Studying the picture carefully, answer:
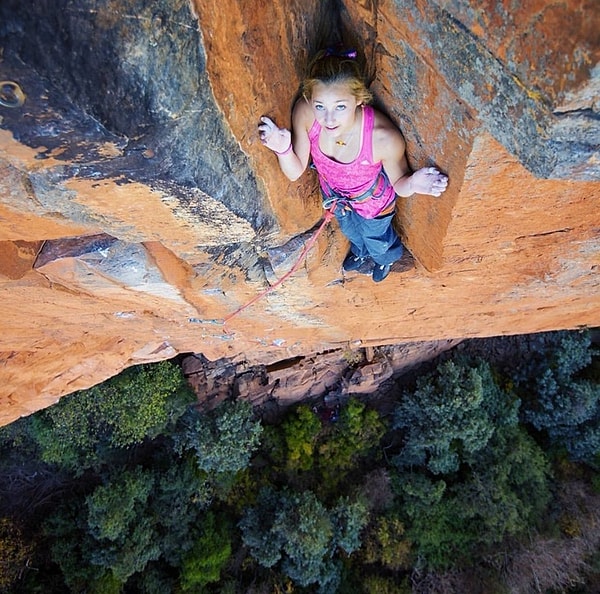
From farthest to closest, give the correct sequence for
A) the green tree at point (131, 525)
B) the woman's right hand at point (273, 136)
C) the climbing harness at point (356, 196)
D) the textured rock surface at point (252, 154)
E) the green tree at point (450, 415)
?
the green tree at point (450, 415) < the green tree at point (131, 525) < the climbing harness at point (356, 196) < the woman's right hand at point (273, 136) < the textured rock surface at point (252, 154)

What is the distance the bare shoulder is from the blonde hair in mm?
202

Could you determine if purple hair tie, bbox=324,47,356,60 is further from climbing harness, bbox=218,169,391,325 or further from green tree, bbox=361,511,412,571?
green tree, bbox=361,511,412,571

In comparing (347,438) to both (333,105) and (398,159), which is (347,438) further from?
(333,105)

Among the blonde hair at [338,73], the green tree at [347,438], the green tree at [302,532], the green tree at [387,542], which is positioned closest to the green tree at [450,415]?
the green tree at [347,438]

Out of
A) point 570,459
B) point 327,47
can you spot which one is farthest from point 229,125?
point 570,459

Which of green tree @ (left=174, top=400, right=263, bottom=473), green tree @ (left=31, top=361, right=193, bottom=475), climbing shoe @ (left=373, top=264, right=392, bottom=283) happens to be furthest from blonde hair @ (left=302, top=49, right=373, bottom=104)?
green tree @ (left=174, top=400, right=263, bottom=473)

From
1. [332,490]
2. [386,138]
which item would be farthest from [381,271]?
[332,490]

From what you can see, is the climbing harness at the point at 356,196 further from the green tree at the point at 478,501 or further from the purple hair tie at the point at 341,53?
the green tree at the point at 478,501

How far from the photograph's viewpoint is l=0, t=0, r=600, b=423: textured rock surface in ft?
4.79

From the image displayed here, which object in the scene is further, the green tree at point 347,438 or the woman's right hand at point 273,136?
the green tree at point 347,438

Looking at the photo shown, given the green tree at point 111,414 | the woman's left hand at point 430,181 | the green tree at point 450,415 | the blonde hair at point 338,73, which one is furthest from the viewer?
the green tree at point 450,415

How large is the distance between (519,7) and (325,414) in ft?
23.8

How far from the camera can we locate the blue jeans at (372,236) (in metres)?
2.87

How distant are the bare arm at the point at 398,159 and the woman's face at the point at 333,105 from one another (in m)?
0.21
